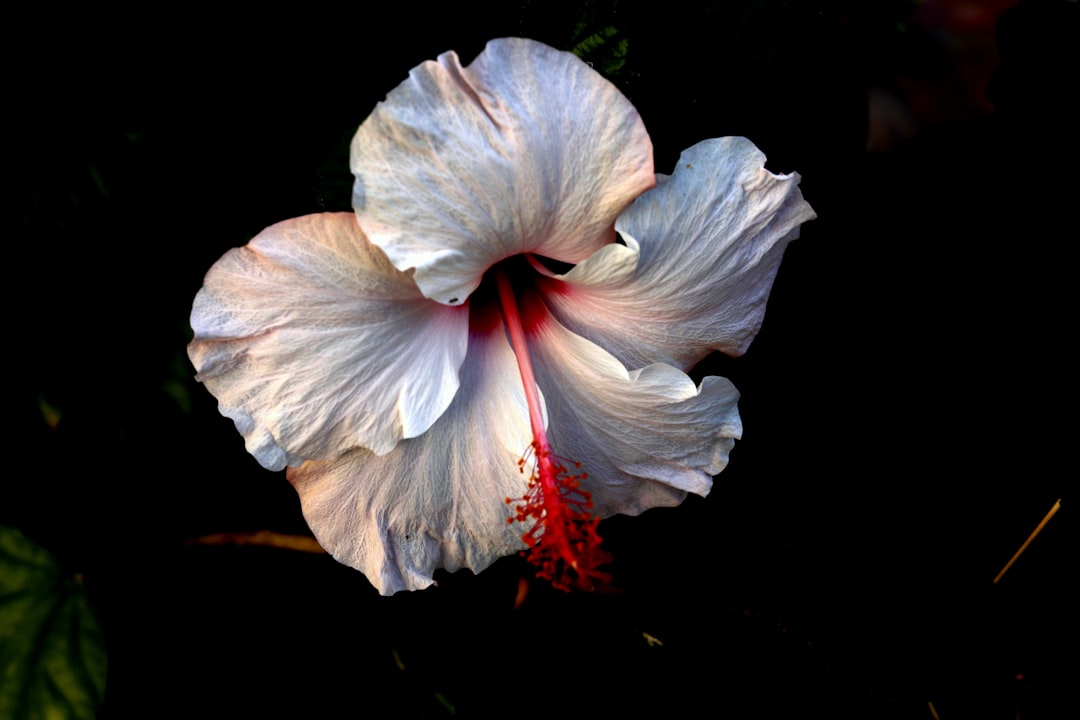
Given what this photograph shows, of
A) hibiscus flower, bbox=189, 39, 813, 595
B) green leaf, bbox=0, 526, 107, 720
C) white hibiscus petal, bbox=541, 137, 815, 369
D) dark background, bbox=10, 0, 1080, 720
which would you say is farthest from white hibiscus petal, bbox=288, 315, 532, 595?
green leaf, bbox=0, 526, 107, 720

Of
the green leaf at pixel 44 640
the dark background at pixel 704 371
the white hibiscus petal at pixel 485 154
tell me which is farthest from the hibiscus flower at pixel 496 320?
the green leaf at pixel 44 640

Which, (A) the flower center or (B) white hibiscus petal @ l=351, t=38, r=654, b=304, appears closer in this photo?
(B) white hibiscus petal @ l=351, t=38, r=654, b=304

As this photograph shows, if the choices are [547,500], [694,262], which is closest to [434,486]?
[547,500]

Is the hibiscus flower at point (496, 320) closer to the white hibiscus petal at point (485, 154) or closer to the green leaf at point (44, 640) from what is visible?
the white hibiscus petal at point (485, 154)

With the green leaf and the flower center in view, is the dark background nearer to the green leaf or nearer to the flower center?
the green leaf

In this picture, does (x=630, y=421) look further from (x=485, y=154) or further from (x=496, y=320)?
(x=485, y=154)

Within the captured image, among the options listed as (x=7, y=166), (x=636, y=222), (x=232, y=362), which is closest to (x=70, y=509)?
(x=7, y=166)
